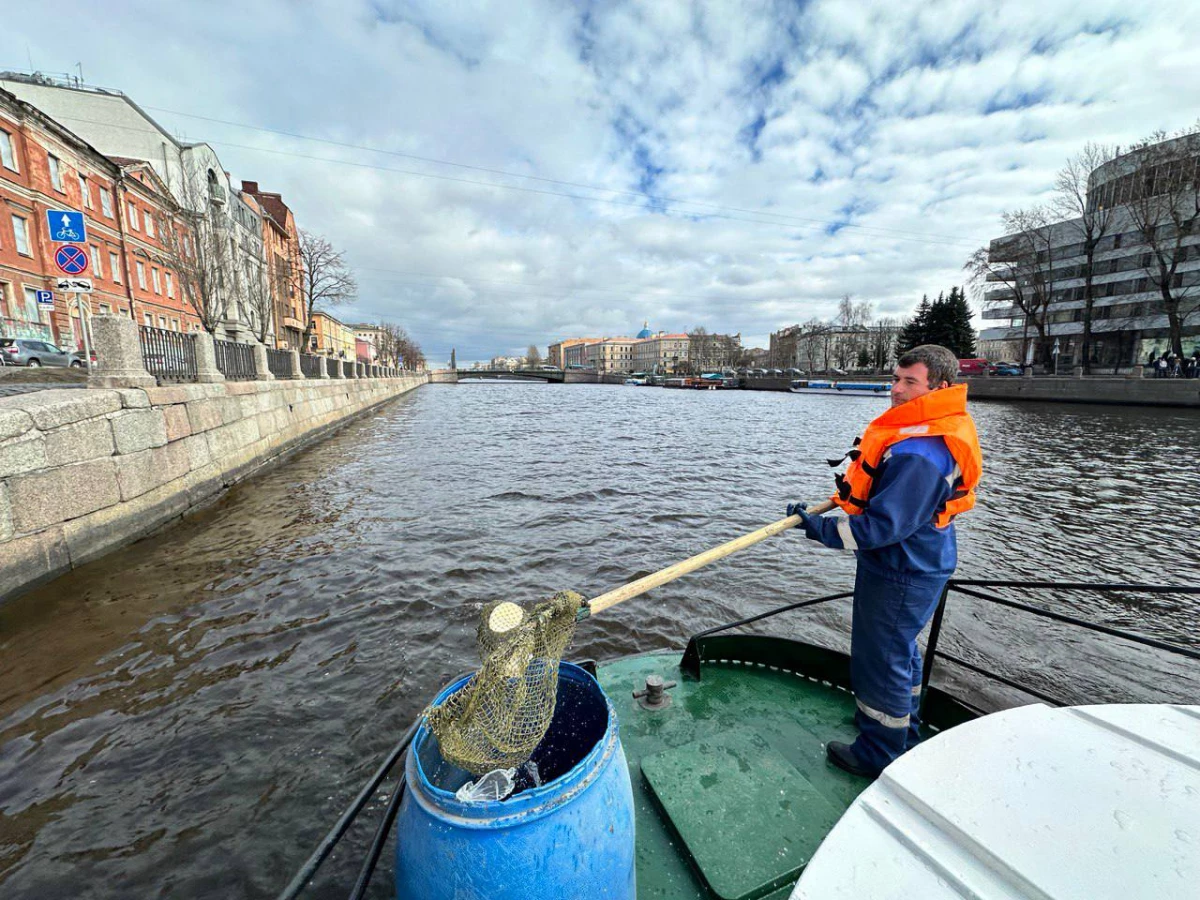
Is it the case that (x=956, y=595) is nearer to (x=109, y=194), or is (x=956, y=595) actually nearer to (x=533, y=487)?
(x=533, y=487)

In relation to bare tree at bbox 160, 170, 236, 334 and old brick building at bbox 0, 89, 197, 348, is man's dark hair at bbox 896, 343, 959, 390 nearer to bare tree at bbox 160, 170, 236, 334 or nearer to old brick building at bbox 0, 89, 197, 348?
bare tree at bbox 160, 170, 236, 334

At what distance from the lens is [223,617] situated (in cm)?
526

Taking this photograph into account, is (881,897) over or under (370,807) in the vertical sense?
over

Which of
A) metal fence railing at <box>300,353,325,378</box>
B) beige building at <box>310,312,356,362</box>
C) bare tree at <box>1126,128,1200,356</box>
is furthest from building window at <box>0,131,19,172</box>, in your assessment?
bare tree at <box>1126,128,1200,356</box>

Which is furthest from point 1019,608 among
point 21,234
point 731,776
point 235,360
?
point 21,234

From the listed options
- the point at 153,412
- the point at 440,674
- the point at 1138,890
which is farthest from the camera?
the point at 153,412

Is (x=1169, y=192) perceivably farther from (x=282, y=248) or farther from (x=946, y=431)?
(x=282, y=248)

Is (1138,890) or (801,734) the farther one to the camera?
(801,734)

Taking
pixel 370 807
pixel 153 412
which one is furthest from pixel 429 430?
pixel 370 807

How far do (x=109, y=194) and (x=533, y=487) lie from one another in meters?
35.9

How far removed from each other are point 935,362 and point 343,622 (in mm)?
5540

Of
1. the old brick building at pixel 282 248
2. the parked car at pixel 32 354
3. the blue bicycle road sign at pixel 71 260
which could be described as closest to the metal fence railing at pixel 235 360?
the blue bicycle road sign at pixel 71 260

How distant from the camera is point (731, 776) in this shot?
97.1 inches

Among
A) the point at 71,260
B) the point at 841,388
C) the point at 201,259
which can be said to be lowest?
the point at 841,388
